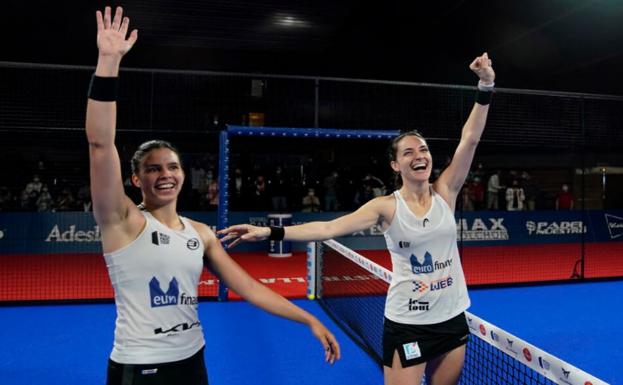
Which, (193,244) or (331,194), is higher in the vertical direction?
(331,194)

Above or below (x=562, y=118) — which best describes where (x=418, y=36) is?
above

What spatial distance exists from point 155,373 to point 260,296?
56 centimetres

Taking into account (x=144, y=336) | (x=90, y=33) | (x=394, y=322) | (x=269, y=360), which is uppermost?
(x=90, y=33)

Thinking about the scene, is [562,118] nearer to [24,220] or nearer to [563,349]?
[563,349]

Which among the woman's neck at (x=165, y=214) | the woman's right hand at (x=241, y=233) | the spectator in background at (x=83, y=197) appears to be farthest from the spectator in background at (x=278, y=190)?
the woman's neck at (x=165, y=214)

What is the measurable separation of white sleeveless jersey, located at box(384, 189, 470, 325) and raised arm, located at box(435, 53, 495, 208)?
10.5 inches

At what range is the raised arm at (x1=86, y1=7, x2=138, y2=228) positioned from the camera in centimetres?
177

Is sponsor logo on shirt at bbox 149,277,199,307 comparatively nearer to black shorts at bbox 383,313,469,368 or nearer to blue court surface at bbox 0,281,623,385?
black shorts at bbox 383,313,469,368

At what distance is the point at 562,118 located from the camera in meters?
17.3

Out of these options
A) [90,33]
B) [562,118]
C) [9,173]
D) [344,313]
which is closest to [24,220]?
[9,173]

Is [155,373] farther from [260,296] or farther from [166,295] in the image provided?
[260,296]

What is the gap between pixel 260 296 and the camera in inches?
88.1

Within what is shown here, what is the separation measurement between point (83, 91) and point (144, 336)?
1402 centimetres

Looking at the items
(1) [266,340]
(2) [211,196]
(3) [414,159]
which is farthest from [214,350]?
(2) [211,196]
